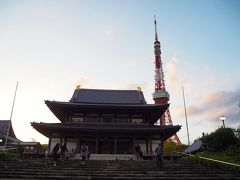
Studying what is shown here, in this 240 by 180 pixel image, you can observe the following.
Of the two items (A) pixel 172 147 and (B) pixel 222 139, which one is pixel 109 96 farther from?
(A) pixel 172 147

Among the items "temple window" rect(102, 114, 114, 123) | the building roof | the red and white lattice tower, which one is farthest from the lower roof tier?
the red and white lattice tower

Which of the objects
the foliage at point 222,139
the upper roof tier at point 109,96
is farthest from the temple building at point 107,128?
the foliage at point 222,139

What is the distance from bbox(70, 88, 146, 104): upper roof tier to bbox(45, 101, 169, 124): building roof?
11.2 feet

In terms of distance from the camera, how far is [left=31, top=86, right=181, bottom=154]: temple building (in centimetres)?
2912

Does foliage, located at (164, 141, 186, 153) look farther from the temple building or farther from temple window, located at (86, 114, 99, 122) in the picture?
temple window, located at (86, 114, 99, 122)

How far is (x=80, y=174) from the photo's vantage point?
14.1m

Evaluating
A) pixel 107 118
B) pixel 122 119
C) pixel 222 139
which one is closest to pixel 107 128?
pixel 107 118

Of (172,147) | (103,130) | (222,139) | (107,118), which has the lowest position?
(222,139)

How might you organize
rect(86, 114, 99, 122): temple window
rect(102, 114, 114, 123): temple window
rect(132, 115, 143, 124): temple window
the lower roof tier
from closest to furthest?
the lower roof tier, rect(86, 114, 99, 122): temple window, rect(102, 114, 114, 123): temple window, rect(132, 115, 143, 124): temple window

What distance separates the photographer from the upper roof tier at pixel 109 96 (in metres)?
37.5

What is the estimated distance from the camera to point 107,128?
28.6m

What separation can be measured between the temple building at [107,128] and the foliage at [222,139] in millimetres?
4543

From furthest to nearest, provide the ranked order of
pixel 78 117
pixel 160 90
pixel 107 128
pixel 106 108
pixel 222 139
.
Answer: pixel 160 90, pixel 78 117, pixel 106 108, pixel 222 139, pixel 107 128

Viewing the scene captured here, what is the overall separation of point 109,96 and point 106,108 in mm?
8058
